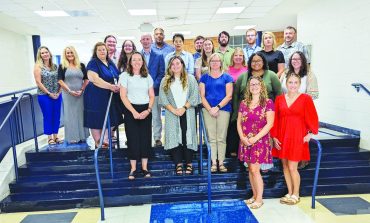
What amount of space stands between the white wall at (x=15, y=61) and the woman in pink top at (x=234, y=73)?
27.3ft

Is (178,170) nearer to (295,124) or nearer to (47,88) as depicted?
(295,124)

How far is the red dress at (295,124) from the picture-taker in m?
3.15

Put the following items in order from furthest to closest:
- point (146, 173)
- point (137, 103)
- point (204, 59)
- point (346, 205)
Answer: point (204, 59)
point (146, 173)
point (137, 103)
point (346, 205)

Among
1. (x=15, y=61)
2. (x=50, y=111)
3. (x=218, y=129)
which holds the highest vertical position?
(x=15, y=61)

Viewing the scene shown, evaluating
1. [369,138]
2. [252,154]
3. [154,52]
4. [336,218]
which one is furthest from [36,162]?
[369,138]

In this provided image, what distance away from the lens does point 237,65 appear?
3768 millimetres

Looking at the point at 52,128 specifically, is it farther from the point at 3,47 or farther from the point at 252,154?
the point at 3,47

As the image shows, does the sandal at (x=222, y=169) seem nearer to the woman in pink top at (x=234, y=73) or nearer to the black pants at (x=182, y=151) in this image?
the woman in pink top at (x=234, y=73)

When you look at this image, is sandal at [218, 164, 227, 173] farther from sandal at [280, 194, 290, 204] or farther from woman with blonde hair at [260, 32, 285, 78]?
woman with blonde hair at [260, 32, 285, 78]

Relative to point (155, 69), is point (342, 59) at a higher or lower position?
higher

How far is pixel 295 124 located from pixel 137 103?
5.81ft

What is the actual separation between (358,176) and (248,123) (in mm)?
1842

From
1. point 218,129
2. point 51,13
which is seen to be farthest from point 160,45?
point 51,13

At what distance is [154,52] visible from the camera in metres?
3.98
